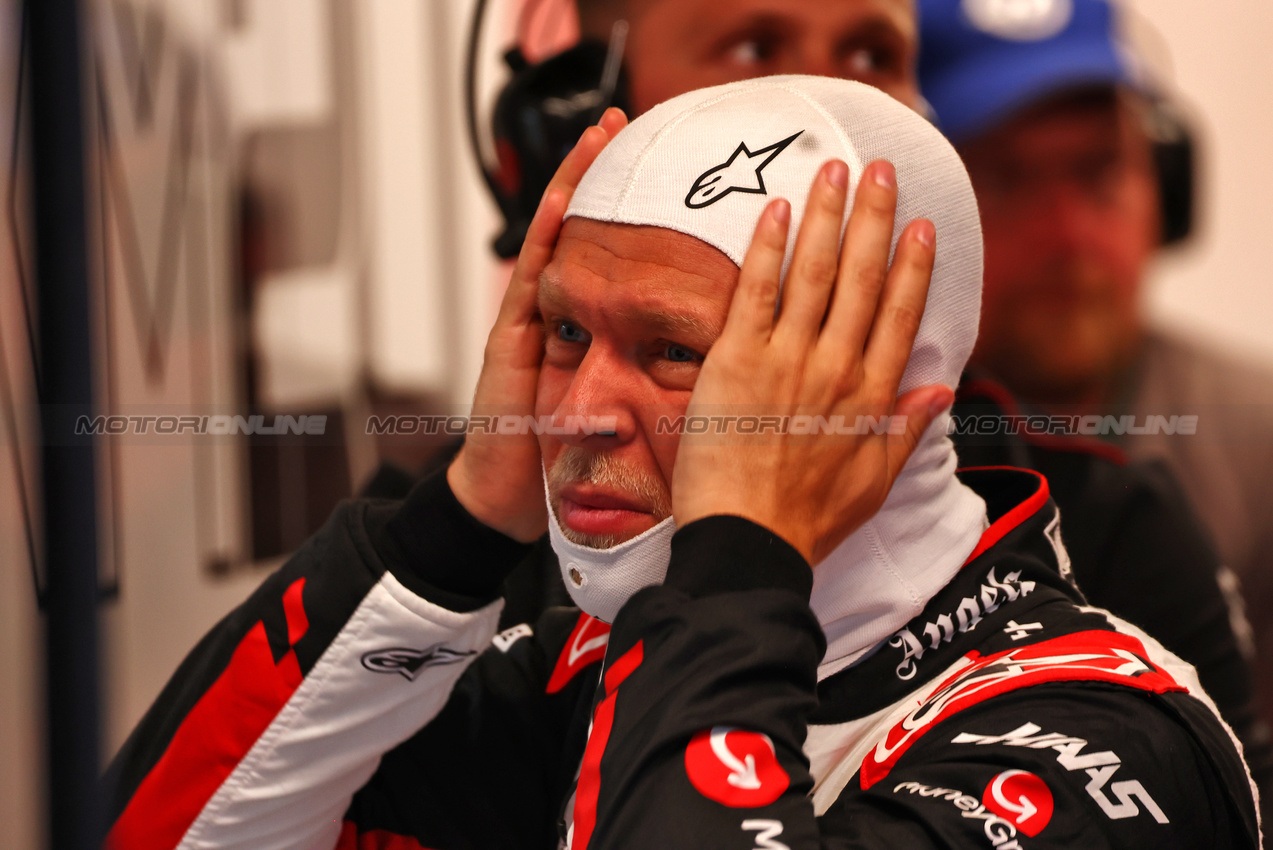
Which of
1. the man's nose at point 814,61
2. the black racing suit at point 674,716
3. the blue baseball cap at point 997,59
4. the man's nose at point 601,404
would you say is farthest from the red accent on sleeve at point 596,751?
the blue baseball cap at point 997,59

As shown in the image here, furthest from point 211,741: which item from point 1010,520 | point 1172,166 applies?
point 1172,166

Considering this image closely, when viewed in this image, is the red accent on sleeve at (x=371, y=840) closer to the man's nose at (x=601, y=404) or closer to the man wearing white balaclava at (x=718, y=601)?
the man wearing white balaclava at (x=718, y=601)

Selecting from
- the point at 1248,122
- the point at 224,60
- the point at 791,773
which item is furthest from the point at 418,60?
the point at 791,773

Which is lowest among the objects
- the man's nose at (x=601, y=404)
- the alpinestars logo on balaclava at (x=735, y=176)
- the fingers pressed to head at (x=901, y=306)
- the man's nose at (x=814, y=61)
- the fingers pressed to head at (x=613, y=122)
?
the man's nose at (x=601, y=404)

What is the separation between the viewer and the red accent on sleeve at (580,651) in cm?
94

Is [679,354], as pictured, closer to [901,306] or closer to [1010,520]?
[901,306]

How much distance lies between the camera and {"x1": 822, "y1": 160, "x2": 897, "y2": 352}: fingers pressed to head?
70 centimetres

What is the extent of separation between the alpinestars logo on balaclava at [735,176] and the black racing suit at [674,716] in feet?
0.76

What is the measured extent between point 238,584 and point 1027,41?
1033 millimetres

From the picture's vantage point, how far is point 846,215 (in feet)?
2.43

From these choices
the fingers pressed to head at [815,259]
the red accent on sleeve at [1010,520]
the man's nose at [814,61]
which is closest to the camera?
the fingers pressed to head at [815,259]

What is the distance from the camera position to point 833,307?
2.31 feet

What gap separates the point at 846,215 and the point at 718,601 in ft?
0.95

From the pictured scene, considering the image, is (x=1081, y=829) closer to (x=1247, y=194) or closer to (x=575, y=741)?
(x=575, y=741)
